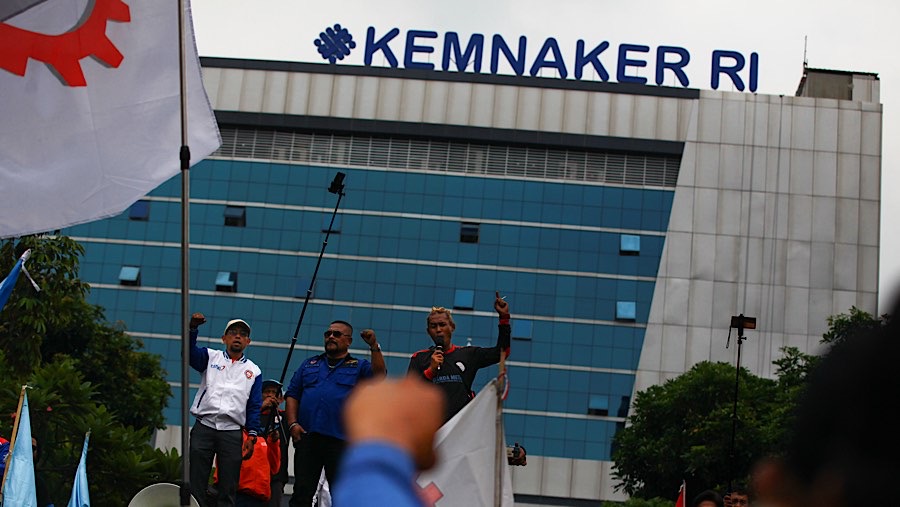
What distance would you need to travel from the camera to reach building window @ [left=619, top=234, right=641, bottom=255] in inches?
2675

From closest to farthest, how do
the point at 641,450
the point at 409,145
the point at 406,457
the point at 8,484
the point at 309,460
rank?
1. the point at 406,457
2. the point at 309,460
3. the point at 8,484
4. the point at 641,450
5. the point at 409,145

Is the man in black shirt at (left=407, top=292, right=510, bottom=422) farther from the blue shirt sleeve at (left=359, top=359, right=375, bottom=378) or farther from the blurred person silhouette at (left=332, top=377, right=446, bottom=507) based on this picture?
the blurred person silhouette at (left=332, top=377, right=446, bottom=507)

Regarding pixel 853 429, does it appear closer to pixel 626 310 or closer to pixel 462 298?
pixel 462 298

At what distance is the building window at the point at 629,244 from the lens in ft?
223

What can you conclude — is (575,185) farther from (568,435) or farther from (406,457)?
Answer: (406,457)

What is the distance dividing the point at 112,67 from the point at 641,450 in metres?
46.9

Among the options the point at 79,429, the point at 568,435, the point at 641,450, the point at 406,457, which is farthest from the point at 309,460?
the point at 568,435

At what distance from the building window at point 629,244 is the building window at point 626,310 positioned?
2457 millimetres

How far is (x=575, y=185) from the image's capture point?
69.0m

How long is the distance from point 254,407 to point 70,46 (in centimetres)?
521

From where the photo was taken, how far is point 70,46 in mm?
6484

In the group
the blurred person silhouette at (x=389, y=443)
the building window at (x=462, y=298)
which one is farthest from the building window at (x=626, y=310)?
the blurred person silhouette at (x=389, y=443)

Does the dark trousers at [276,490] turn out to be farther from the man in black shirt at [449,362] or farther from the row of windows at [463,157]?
the row of windows at [463,157]

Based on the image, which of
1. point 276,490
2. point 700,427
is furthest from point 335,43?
point 276,490
